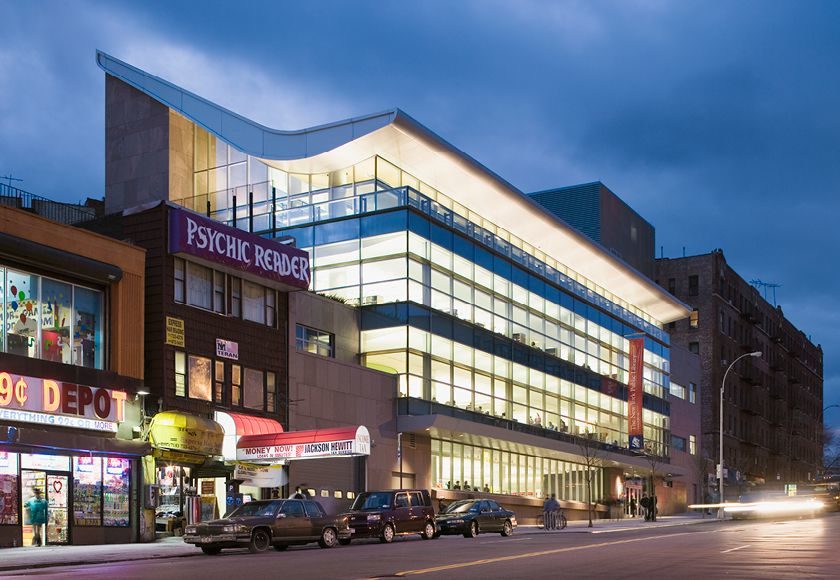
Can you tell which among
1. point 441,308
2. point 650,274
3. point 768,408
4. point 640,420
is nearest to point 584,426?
point 640,420

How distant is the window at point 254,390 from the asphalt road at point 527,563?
45.5 feet

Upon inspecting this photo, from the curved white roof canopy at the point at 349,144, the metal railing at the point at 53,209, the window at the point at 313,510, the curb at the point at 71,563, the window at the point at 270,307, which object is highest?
the curved white roof canopy at the point at 349,144

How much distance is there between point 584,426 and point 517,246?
40.6 feet

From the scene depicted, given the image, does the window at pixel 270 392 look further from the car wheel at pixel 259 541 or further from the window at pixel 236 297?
the car wheel at pixel 259 541

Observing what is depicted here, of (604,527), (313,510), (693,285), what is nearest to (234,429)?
(313,510)

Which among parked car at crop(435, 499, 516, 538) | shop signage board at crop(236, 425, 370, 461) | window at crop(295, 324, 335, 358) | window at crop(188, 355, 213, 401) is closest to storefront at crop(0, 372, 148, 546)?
window at crop(188, 355, 213, 401)

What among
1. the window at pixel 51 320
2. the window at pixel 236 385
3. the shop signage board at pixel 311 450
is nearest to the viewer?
the window at pixel 51 320

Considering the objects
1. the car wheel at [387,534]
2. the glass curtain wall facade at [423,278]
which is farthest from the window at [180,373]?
the glass curtain wall facade at [423,278]

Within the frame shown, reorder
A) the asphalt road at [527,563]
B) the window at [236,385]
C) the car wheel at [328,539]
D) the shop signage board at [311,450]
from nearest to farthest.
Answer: the asphalt road at [527,563], the car wheel at [328,539], the shop signage board at [311,450], the window at [236,385]

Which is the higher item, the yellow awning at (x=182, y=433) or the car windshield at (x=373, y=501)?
the yellow awning at (x=182, y=433)

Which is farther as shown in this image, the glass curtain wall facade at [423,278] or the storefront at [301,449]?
the glass curtain wall facade at [423,278]

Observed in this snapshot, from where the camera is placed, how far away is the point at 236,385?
41094 mm

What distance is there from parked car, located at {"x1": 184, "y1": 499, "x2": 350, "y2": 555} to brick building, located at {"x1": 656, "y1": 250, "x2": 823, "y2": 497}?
72195 millimetres

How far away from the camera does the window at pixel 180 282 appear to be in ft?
126
